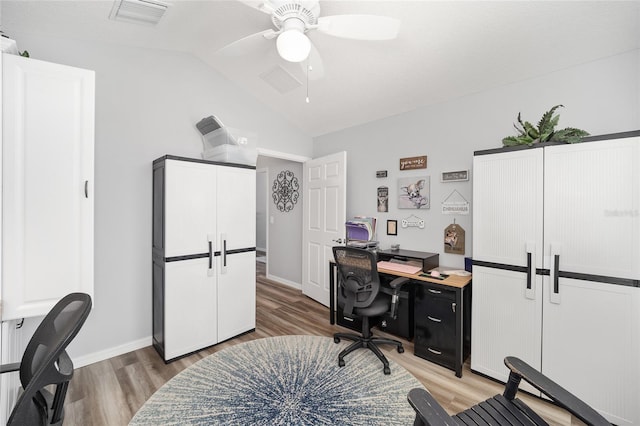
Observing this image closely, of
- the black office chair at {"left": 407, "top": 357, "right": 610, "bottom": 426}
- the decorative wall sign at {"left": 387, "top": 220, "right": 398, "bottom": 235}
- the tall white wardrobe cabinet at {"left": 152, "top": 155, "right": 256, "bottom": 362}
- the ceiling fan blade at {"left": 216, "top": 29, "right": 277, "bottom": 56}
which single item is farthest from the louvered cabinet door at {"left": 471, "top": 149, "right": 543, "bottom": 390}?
the tall white wardrobe cabinet at {"left": 152, "top": 155, "right": 256, "bottom": 362}

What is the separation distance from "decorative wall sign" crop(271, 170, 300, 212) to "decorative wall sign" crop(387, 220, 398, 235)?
1.71 m

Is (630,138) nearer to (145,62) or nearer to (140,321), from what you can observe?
(145,62)

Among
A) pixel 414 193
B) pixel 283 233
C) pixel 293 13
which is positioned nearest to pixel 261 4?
pixel 293 13

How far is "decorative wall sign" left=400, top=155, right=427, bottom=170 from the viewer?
3.09 metres

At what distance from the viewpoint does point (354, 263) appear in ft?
7.84

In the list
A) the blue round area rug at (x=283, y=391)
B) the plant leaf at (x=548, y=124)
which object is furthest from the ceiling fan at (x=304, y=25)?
the blue round area rug at (x=283, y=391)

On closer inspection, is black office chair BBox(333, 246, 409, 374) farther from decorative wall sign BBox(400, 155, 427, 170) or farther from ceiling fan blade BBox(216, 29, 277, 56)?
ceiling fan blade BBox(216, 29, 277, 56)

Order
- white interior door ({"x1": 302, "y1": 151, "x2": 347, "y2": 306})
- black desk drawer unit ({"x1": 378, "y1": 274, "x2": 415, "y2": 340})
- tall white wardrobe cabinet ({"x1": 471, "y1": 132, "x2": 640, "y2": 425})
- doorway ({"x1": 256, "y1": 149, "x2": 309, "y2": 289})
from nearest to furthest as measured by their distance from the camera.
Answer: tall white wardrobe cabinet ({"x1": 471, "y1": 132, "x2": 640, "y2": 425}), black desk drawer unit ({"x1": 378, "y1": 274, "x2": 415, "y2": 340}), white interior door ({"x1": 302, "y1": 151, "x2": 347, "y2": 306}), doorway ({"x1": 256, "y1": 149, "x2": 309, "y2": 289})

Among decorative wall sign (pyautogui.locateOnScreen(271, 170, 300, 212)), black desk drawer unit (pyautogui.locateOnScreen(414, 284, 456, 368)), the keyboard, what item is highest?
Result: decorative wall sign (pyautogui.locateOnScreen(271, 170, 300, 212))

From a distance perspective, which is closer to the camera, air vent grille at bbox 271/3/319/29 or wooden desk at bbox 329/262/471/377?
air vent grille at bbox 271/3/319/29

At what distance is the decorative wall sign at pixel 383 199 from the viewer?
11.2 feet

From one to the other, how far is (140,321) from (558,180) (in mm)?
3758

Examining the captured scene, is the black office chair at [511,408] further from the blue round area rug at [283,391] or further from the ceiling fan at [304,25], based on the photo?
the ceiling fan at [304,25]

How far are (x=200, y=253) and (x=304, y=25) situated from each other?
212 cm
